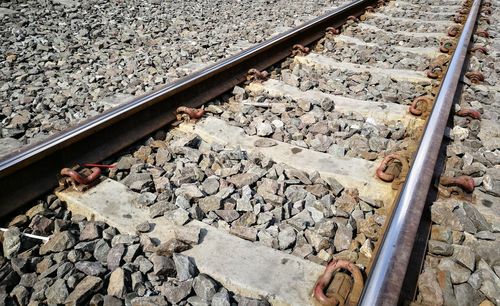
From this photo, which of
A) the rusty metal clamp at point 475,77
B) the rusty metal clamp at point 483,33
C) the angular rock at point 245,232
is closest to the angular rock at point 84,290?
the angular rock at point 245,232

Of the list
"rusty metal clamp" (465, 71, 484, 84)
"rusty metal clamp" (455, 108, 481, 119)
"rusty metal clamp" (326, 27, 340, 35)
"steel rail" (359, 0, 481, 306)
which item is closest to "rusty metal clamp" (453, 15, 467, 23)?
"rusty metal clamp" (326, 27, 340, 35)

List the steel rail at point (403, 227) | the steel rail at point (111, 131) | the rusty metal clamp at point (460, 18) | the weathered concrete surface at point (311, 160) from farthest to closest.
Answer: the rusty metal clamp at point (460, 18)
the weathered concrete surface at point (311, 160)
the steel rail at point (111, 131)
the steel rail at point (403, 227)

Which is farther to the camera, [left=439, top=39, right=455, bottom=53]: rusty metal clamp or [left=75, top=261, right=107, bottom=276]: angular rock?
[left=439, top=39, right=455, bottom=53]: rusty metal clamp

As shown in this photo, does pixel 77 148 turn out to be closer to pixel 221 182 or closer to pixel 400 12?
pixel 221 182

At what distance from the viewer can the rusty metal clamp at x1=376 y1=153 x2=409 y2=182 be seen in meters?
2.22

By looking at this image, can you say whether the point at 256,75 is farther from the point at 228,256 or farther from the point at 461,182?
the point at 228,256

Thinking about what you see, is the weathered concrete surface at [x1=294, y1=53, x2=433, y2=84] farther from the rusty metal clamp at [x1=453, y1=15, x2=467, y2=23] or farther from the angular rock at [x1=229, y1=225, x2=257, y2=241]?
the rusty metal clamp at [x1=453, y1=15, x2=467, y2=23]

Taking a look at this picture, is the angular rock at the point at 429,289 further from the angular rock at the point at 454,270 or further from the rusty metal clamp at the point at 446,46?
the rusty metal clamp at the point at 446,46

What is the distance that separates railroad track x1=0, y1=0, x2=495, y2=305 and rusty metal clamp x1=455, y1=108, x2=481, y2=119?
8.3 inches

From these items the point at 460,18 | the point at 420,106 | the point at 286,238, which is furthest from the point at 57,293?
the point at 460,18

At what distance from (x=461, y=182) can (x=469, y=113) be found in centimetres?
113

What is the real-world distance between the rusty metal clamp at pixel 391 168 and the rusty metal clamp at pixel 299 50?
2.54 meters

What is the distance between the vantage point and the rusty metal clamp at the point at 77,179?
2139mm

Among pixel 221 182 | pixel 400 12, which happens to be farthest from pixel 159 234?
pixel 400 12
